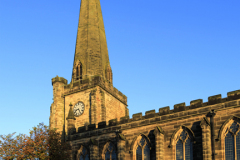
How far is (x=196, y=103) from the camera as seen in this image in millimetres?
27281

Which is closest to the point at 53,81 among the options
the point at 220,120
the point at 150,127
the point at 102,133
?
the point at 102,133

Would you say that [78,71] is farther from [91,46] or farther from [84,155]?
[84,155]

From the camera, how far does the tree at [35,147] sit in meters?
30.4

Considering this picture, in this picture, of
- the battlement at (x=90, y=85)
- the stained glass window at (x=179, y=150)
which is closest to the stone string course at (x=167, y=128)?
the stained glass window at (x=179, y=150)

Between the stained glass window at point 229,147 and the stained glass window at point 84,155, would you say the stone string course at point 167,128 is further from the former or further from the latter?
the stained glass window at point 84,155

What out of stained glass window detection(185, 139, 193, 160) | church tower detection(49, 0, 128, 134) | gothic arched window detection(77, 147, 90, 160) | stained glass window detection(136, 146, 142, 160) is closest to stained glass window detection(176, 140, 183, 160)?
stained glass window detection(185, 139, 193, 160)

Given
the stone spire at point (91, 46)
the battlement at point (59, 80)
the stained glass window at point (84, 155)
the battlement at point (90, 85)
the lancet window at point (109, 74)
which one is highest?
the stone spire at point (91, 46)

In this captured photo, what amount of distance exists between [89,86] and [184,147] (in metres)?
18.9

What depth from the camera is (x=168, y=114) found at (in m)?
28.7

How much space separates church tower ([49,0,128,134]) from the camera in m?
42.2

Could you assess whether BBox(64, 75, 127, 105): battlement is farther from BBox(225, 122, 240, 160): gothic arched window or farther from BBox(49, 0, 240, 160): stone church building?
BBox(225, 122, 240, 160): gothic arched window

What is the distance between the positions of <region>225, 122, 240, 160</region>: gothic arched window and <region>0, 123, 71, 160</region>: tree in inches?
602

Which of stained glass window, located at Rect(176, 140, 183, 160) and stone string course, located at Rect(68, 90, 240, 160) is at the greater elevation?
stone string course, located at Rect(68, 90, 240, 160)

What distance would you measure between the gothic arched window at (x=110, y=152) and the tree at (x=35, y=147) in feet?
13.2
